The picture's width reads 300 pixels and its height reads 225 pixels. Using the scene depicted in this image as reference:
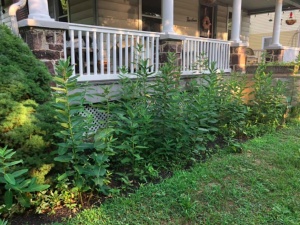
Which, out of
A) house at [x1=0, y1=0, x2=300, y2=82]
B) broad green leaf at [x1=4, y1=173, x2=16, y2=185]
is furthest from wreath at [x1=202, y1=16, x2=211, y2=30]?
broad green leaf at [x1=4, y1=173, x2=16, y2=185]

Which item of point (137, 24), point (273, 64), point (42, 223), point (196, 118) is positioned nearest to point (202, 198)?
point (196, 118)

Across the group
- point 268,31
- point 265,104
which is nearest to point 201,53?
point 265,104

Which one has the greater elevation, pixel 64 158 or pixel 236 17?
pixel 236 17

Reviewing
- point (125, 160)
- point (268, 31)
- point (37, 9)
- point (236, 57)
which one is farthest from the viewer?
point (268, 31)

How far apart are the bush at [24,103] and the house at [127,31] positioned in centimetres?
70

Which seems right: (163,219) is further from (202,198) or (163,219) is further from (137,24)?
(137,24)

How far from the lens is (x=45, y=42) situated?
Answer: 3473 millimetres

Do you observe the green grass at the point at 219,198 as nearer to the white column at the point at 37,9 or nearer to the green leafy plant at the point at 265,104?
the green leafy plant at the point at 265,104

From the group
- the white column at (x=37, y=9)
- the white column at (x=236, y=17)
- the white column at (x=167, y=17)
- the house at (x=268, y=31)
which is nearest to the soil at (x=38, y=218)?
the white column at (x=37, y=9)

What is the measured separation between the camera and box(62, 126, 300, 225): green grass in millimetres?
2180

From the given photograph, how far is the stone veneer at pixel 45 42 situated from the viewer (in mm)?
3381

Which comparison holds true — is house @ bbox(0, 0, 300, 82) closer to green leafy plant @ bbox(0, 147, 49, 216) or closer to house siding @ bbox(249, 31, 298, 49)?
green leafy plant @ bbox(0, 147, 49, 216)

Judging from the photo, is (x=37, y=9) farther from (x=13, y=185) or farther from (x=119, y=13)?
(x=119, y=13)

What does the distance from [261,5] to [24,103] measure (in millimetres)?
11005
